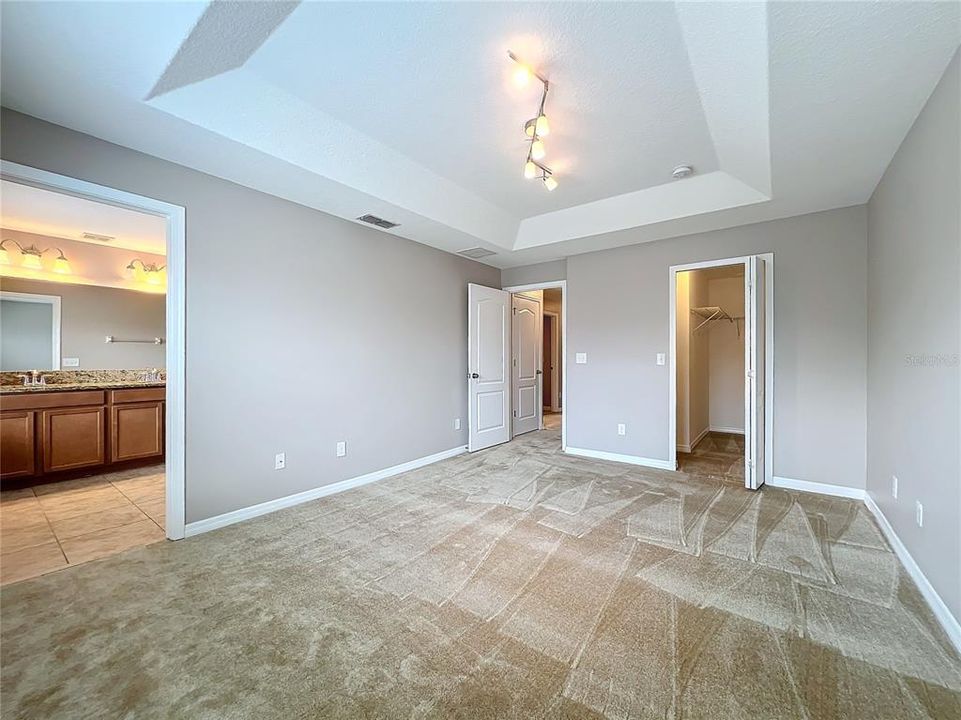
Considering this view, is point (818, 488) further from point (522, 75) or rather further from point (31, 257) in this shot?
point (31, 257)

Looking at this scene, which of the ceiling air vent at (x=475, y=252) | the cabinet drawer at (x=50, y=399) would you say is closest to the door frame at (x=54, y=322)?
the cabinet drawer at (x=50, y=399)

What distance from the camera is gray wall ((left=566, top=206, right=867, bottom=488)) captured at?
3.34m

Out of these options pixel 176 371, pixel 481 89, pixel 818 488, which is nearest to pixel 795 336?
pixel 818 488

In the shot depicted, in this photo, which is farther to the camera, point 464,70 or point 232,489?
point 232,489

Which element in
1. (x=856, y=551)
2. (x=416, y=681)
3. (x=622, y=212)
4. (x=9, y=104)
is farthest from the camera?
(x=622, y=212)

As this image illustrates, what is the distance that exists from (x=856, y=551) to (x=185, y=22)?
4465 millimetres

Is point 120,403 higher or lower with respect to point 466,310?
lower

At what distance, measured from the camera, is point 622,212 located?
A: 3.80 meters

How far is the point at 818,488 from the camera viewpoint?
3.46 meters

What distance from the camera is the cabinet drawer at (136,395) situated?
4160mm

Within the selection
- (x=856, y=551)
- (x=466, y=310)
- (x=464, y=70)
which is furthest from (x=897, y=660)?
(x=466, y=310)

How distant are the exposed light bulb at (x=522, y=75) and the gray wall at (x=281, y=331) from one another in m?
2.08

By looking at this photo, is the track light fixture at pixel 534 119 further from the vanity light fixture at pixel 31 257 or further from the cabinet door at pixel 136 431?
the vanity light fixture at pixel 31 257

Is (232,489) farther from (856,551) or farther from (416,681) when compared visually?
(856,551)
